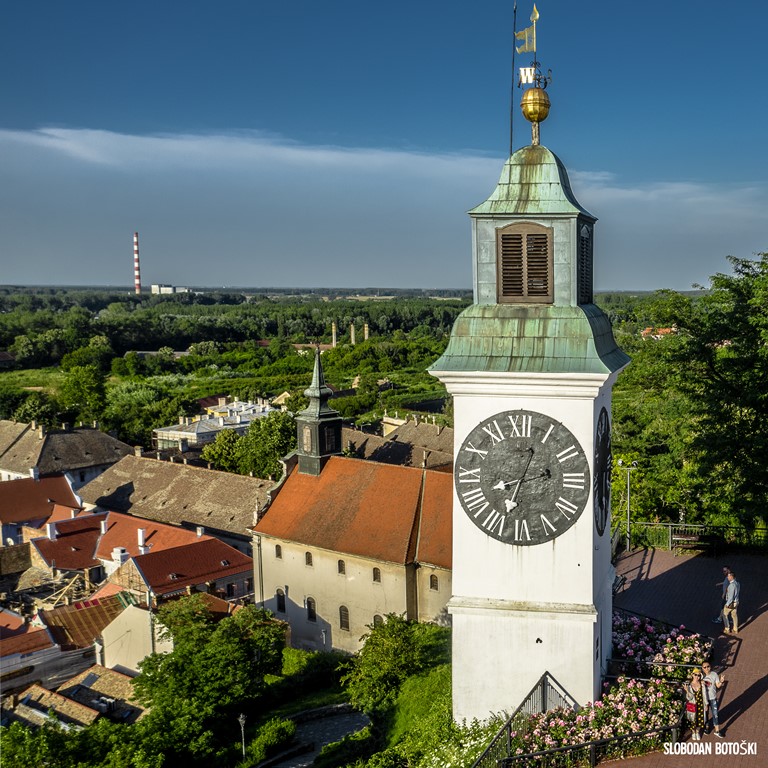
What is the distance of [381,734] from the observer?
2055 centimetres

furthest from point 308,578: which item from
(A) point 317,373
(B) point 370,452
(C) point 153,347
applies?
(C) point 153,347

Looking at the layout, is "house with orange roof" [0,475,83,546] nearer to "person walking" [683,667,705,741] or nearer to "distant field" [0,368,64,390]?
"person walking" [683,667,705,741]

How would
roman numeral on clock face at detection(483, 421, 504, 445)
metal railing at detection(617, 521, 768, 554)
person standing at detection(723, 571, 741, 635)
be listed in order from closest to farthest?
1. roman numeral on clock face at detection(483, 421, 504, 445)
2. person standing at detection(723, 571, 741, 635)
3. metal railing at detection(617, 521, 768, 554)

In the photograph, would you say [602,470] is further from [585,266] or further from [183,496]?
[183,496]

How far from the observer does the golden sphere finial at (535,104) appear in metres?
13.2

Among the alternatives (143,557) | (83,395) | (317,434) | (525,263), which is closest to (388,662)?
(525,263)

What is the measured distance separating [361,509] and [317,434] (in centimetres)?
453

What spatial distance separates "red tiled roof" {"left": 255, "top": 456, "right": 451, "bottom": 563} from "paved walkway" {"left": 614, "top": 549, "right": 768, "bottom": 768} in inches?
540

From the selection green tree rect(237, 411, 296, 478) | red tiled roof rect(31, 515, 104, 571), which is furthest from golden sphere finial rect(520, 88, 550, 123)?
green tree rect(237, 411, 296, 478)

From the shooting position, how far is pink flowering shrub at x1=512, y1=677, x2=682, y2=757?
1142 cm

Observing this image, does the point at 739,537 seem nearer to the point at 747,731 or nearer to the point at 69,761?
the point at 747,731

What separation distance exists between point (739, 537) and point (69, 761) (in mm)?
17453

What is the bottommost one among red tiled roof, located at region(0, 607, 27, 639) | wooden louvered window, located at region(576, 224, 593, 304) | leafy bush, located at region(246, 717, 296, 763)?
leafy bush, located at region(246, 717, 296, 763)

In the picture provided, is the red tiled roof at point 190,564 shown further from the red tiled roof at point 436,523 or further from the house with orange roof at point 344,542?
the red tiled roof at point 436,523
